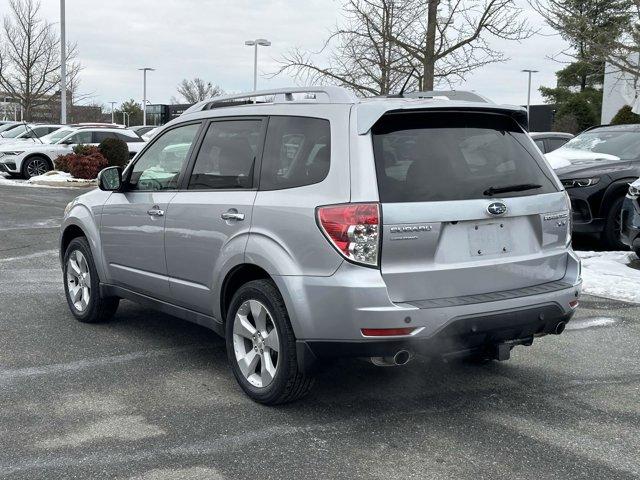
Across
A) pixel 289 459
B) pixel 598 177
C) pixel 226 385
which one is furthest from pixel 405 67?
pixel 289 459

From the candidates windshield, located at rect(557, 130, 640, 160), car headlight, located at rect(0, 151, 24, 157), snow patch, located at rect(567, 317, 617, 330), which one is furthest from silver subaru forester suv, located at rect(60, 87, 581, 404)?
car headlight, located at rect(0, 151, 24, 157)

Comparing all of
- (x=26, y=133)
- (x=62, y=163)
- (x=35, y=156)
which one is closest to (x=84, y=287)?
(x=62, y=163)

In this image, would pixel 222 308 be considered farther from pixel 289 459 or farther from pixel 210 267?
pixel 289 459

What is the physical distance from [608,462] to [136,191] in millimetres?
3734

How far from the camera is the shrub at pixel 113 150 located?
79.3 feet

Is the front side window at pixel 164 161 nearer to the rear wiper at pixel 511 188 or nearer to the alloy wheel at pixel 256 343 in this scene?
the alloy wheel at pixel 256 343

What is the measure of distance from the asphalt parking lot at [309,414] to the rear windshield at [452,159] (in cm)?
128

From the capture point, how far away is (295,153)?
4.53m

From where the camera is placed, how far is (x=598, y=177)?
10203 millimetres

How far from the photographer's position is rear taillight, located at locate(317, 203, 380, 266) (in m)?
3.98

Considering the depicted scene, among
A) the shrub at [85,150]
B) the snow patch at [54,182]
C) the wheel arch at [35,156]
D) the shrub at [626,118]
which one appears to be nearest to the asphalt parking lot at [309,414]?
the snow patch at [54,182]

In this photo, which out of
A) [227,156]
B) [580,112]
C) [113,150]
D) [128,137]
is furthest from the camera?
[580,112]

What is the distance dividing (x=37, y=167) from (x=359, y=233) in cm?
2238

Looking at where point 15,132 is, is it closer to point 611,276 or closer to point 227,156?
point 611,276
